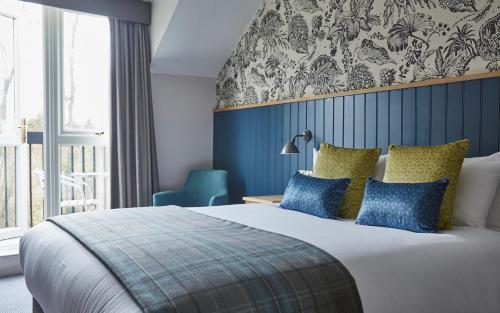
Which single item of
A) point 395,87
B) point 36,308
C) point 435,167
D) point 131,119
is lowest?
point 36,308

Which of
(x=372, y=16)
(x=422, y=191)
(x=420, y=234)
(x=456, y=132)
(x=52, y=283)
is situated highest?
(x=372, y=16)

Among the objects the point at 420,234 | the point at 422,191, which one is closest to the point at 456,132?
the point at 422,191

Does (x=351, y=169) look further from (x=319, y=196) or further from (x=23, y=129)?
(x=23, y=129)

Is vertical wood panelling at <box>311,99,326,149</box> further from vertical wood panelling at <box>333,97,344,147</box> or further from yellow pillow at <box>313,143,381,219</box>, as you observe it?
yellow pillow at <box>313,143,381,219</box>

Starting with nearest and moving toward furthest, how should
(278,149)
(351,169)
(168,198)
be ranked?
(351,169), (278,149), (168,198)

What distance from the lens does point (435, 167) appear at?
7.14 feet

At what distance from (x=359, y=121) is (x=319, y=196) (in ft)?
2.73

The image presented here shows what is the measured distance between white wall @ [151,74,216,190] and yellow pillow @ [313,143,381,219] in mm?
2003

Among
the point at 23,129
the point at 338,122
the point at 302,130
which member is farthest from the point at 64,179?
the point at 338,122

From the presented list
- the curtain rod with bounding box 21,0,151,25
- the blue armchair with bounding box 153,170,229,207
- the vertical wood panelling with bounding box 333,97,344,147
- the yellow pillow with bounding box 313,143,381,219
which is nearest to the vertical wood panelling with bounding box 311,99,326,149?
the vertical wood panelling with bounding box 333,97,344,147

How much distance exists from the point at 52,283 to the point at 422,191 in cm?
161

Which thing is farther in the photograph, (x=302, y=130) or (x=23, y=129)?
(x=23, y=129)

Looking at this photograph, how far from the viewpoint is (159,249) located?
63.3 inches

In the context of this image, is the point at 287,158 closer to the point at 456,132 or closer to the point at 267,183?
the point at 267,183
